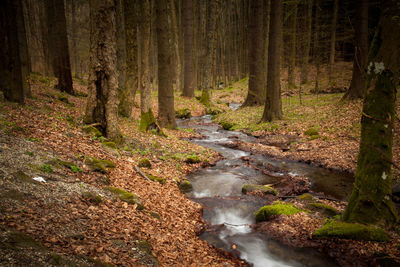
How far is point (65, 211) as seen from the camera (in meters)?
4.22

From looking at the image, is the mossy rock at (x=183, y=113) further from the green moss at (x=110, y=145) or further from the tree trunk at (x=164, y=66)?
the green moss at (x=110, y=145)

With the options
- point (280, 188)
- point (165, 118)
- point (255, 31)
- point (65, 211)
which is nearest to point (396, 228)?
point (280, 188)

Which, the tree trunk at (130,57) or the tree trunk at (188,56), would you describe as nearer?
the tree trunk at (130,57)

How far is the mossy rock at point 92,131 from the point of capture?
8.74 m

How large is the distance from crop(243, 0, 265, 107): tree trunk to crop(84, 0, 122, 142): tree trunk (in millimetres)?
14218

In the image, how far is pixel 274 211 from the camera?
6.40m

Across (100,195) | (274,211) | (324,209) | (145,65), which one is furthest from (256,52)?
(100,195)

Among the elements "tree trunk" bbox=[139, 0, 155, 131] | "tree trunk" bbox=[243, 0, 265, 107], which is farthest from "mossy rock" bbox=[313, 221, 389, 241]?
"tree trunk" bbox=[243, 0, 265, 107]

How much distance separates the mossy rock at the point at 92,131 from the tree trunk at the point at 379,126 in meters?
7.99

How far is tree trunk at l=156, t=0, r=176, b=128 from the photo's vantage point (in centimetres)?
→ 1267

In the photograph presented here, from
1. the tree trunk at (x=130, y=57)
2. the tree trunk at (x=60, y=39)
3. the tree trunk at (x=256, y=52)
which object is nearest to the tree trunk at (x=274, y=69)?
the tree trunk at (x=256, y=52)

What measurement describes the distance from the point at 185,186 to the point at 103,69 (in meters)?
4.93

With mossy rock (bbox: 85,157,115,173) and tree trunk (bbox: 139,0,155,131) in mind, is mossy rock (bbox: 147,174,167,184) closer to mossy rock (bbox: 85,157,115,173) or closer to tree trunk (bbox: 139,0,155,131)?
mossy rock (bbox: 85,157,115,173)

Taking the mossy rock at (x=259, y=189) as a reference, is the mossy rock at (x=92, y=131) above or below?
above
